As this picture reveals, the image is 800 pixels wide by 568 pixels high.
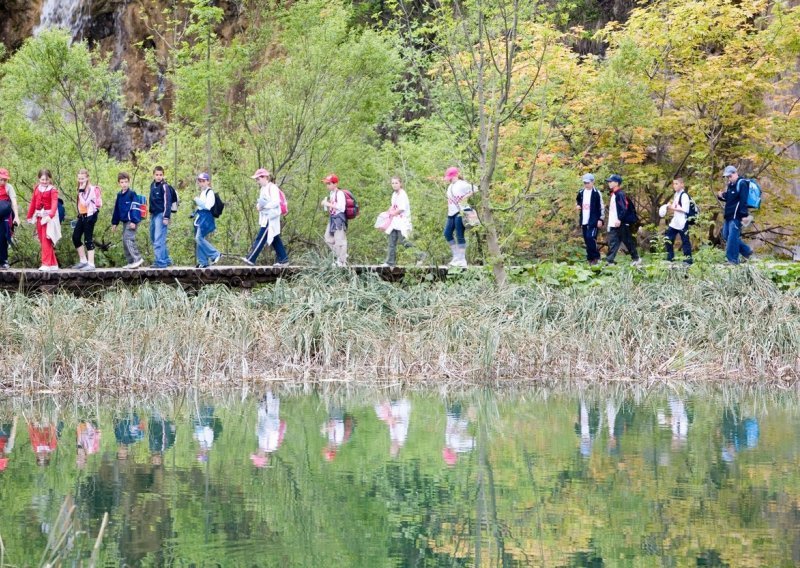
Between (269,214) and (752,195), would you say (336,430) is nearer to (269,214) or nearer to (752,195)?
(269,214)

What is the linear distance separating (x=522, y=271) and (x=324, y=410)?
7.20m

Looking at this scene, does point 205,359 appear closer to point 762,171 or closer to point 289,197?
point 289,197

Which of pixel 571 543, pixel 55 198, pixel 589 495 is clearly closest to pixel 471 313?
pixel 55 198

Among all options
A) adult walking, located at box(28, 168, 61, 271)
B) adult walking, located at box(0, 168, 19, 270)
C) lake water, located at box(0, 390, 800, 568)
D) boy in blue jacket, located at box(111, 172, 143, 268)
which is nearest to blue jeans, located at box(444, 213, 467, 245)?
boy in blue jacket, located at box(111, 172, 143, 268)

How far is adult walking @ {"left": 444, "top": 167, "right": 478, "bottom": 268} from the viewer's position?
2050 cm

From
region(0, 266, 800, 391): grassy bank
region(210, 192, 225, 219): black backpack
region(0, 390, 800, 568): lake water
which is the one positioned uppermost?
region(210, 192, 225, 219): black backpack

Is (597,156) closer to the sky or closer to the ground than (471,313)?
closer to the sky

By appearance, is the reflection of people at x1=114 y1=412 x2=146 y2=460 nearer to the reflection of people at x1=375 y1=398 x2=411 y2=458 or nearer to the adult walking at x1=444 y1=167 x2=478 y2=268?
the reflection of people at x1=375 y1=398 x2=411 y2=458

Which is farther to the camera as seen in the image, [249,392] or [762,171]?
[762,171]

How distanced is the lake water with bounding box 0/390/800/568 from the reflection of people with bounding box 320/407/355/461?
0.03m

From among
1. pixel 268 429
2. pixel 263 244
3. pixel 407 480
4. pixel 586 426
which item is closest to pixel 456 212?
pixel 263 244

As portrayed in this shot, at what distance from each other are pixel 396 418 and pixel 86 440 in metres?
2.82

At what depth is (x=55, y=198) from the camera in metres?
19.4

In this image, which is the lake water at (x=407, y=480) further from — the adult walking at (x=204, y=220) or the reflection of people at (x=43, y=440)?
the adult walking at (x=204, y=220)
